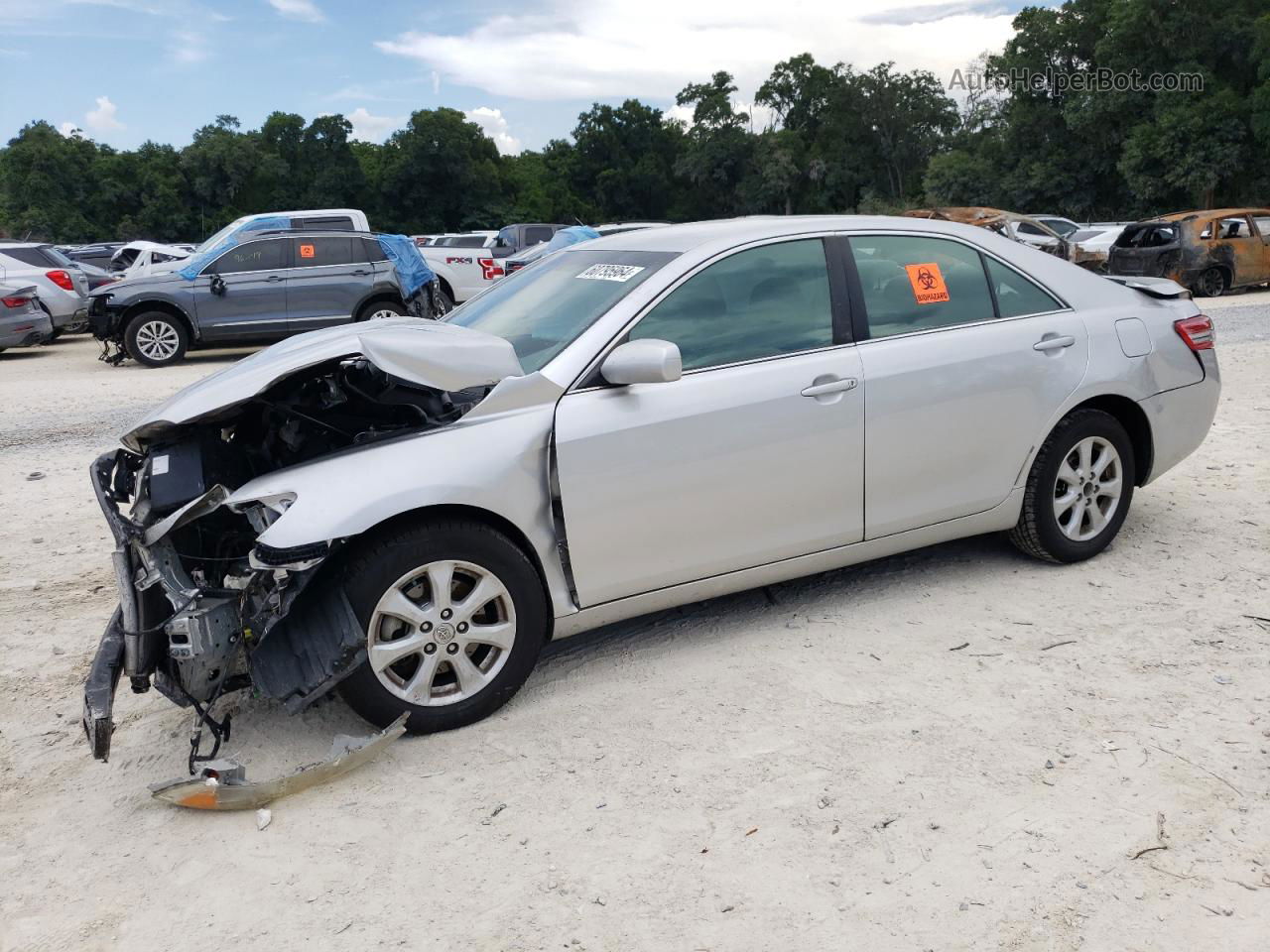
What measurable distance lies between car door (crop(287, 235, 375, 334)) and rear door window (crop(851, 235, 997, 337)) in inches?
450

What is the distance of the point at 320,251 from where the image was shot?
1509 centimetres

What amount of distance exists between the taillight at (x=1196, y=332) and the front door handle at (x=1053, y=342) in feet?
2.27

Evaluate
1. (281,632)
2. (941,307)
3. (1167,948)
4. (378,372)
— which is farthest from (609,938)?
(941,307)

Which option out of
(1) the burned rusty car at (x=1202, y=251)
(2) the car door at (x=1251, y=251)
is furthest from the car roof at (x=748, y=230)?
(2) the car door at (x=1251, y=251)

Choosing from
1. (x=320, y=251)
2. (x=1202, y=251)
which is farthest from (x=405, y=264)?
(x=1202, y=251)

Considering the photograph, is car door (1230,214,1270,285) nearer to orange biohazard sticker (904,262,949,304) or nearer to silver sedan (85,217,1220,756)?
silver sedan (85,217,1220,756)

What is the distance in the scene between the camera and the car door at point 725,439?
3830 mm

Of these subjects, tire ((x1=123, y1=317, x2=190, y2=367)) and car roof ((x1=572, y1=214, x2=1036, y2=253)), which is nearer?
car roof ((x1=572, y1=214, x2=1036, y2=253))

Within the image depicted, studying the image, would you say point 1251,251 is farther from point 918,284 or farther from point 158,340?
point 158,340

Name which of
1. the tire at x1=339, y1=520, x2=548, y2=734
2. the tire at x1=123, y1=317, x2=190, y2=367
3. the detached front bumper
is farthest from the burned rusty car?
the detached front bumper

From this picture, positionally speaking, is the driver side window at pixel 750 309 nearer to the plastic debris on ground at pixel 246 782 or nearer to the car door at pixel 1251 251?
the plastic debris on ground at pixel 246 782

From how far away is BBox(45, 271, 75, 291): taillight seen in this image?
17.4m

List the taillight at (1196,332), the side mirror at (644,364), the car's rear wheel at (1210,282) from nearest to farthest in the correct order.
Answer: the side mirror at (644,364), the taillight at (1196,332), the car's rear wheel at (1210,282)

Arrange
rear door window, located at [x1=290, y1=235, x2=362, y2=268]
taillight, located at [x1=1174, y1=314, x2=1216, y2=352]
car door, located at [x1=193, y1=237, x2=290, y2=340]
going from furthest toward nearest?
rear door window, located at [x1=290, y1=235, x2=362, y2=268], car door, located at [x1=193, y1=237, x2=290, y2=340], taillight, located at [x1=1174, y1=314, x2=1216, y2=352]
